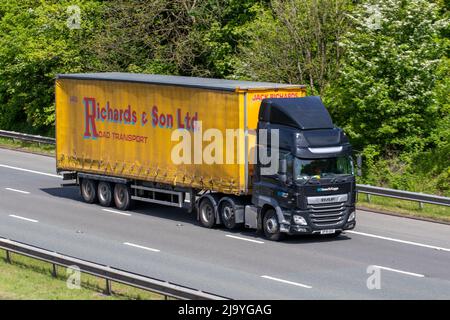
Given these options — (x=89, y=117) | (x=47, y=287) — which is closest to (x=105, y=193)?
(x=89, y=117)

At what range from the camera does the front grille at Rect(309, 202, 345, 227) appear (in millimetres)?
24531

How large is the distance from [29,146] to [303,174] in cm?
2268

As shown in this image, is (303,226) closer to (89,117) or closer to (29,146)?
(89,117)

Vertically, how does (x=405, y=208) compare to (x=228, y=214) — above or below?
below

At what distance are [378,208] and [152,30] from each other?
60.9ft

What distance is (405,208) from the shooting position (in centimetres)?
2984

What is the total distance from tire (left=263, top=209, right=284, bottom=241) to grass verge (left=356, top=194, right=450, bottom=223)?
5562 millimetres

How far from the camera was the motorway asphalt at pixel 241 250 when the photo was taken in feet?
66.0

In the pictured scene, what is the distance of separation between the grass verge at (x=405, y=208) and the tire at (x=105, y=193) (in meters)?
7.76

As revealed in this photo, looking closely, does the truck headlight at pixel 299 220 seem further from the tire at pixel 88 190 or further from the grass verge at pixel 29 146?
the grass verge at pixel 29 146

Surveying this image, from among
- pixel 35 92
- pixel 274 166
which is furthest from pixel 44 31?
pixel 274 166

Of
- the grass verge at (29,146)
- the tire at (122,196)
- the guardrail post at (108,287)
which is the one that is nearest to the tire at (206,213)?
the tire at (122,196)

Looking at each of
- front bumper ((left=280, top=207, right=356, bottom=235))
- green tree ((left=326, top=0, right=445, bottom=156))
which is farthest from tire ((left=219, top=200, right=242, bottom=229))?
green tree ((left=326, top=0, right=445, bottom=156))

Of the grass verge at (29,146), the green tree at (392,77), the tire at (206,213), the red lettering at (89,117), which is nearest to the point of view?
the tire at (206,213)
